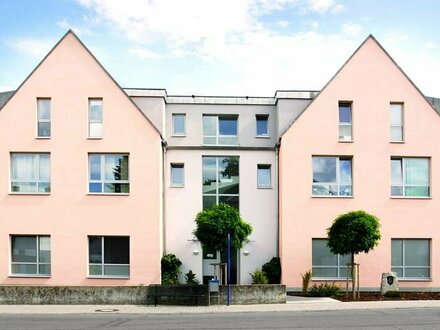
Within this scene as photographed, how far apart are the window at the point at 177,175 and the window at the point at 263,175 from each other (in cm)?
370

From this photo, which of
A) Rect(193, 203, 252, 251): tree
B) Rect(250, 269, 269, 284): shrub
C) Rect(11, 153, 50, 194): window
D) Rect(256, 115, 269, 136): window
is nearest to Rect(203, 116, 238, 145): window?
Rect(256, 115, 269, 136): window

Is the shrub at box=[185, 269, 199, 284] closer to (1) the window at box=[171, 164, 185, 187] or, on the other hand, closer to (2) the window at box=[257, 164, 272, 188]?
(1) the window at box=[171, 164, 185, 187]

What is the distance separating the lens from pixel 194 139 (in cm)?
2347

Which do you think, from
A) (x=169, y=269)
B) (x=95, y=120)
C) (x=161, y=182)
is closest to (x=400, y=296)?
(x=169, y=269)

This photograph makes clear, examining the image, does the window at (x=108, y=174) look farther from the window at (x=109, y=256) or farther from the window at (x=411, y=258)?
the window at (x=411, y=258)

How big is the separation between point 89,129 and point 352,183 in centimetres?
1227

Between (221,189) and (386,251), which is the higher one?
(221,189)

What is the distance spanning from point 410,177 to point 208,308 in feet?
38.7

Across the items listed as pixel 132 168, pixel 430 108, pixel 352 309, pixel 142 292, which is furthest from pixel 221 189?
pixel 430 108

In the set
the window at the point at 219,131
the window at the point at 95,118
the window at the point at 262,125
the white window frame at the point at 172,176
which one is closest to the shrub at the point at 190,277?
the white window frame at the point at 172,176

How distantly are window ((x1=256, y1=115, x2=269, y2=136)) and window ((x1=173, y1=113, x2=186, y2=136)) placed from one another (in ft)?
12.5

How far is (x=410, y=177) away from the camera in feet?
71.7

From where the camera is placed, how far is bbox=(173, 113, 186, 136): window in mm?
23766

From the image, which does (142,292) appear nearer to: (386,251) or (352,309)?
(352,309)
